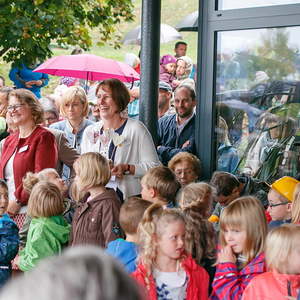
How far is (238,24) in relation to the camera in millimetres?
6090

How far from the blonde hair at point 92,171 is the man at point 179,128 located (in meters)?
1.62

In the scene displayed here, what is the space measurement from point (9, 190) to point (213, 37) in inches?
88.5

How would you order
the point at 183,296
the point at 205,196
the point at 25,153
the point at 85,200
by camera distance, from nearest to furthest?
the point at 183,296 → the point at 205,196 → the point at 85,200 → the point at 25,153

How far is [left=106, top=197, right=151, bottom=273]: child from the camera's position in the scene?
13.4ft

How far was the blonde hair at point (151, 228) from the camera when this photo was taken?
382 cm

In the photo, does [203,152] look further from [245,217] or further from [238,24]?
[245,217]

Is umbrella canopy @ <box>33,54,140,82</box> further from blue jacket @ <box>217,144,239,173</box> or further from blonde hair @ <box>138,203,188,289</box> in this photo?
blonde hair @ <box>138,203,188,289</box>

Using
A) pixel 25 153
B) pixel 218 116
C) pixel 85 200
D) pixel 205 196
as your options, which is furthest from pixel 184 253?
pixel 218 116

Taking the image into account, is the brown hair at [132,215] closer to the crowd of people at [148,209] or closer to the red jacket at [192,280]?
the crowd of people at [148,209]

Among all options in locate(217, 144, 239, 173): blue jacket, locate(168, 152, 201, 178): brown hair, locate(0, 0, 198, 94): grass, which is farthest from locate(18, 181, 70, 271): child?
locate(0, 0, 198, 94): grass

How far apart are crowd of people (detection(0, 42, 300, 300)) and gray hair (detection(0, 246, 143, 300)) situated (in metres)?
1.44

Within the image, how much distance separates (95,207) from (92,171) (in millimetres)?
254

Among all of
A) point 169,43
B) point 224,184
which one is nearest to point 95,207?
point 224,184

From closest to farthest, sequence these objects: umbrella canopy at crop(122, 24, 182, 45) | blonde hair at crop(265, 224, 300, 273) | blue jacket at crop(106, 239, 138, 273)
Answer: blonde hair at crop(265, 224, 300, 273), blue jacket at crop(106, 239, 138, 273), umbrella canopy at crop(122, 24, 182, 45)
